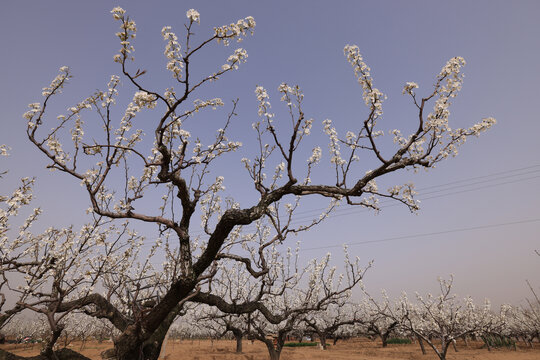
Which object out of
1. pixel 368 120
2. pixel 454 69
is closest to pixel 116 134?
pixel 368 120

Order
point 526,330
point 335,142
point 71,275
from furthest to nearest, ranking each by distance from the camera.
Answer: point 526,330 → point 71,275 → point 335,142

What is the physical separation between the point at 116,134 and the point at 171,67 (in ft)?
7.66

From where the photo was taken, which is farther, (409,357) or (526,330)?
(526,330)

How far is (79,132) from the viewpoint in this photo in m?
5.51

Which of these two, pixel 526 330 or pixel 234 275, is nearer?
pixel 234 275

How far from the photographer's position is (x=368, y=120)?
525 cm

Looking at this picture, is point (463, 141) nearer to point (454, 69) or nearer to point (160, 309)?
point (454, 69)

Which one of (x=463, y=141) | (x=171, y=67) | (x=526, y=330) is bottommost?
(x=526, y=330)

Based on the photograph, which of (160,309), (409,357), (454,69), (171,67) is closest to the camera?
(171,67)

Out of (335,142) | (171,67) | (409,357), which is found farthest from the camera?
(409,357)

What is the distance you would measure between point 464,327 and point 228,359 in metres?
32.0

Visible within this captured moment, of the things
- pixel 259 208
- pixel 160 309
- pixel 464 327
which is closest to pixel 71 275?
pixel 160 309

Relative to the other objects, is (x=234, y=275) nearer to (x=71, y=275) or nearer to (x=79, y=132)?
(x=71, y=275)

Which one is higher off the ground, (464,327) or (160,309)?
(160,309)
